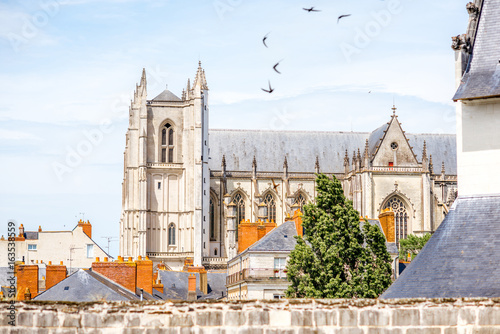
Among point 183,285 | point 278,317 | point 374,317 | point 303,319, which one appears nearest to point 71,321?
point 278,317

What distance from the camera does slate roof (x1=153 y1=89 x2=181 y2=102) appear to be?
87.6 metres

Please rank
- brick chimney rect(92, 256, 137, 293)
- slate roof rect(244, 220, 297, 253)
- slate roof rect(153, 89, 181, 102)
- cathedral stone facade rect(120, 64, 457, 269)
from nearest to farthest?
brick chimney rect(92, 256, 137, 293) < slate roof rect(244, 220, 297, 253) < cathedral stone facade rect(120, 64, 457, 269) < slate roof rect(153, 89, 181, 102)

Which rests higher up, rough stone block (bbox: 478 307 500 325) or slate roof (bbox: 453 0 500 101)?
slate roof (bbox: 453 0 500 101)

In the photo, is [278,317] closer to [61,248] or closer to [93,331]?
[93,331]

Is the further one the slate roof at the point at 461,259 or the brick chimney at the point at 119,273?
the brick chimney at the point at 119,273

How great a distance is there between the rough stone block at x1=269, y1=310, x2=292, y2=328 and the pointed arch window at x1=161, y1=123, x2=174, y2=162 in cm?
7705

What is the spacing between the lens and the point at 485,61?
61.3 feet

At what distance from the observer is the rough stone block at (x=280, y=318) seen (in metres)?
10.2

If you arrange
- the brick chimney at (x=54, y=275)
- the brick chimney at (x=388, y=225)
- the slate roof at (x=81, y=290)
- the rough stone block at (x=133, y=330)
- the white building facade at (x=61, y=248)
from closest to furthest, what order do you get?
1. the rough stone block at (x=133, y=330)
2. the slate roof at (x=81, y=290)
3. the brick chimney at (x=54, y=275)
4. the brick chimney at (x=388, y=225)
5. the white building facade at (x=61, y=248)

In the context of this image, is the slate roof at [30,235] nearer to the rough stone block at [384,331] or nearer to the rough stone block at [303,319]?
the rough stone block at [303,319]

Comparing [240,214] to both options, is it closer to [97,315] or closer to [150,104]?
[150,104]

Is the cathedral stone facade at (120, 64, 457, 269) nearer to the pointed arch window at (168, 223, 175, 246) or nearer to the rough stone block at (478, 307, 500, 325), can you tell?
the pointed arch window at (168, 223, 175, 246)

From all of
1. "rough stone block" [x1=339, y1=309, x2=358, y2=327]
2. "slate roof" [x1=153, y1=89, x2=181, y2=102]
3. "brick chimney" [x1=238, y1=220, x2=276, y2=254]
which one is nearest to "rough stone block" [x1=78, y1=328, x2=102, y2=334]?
"rough stone block" [x1=339, y1=309, x2=358, y2=327]

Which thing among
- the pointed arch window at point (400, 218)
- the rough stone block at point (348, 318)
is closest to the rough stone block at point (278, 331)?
the rough stone block at point (348, 318)
